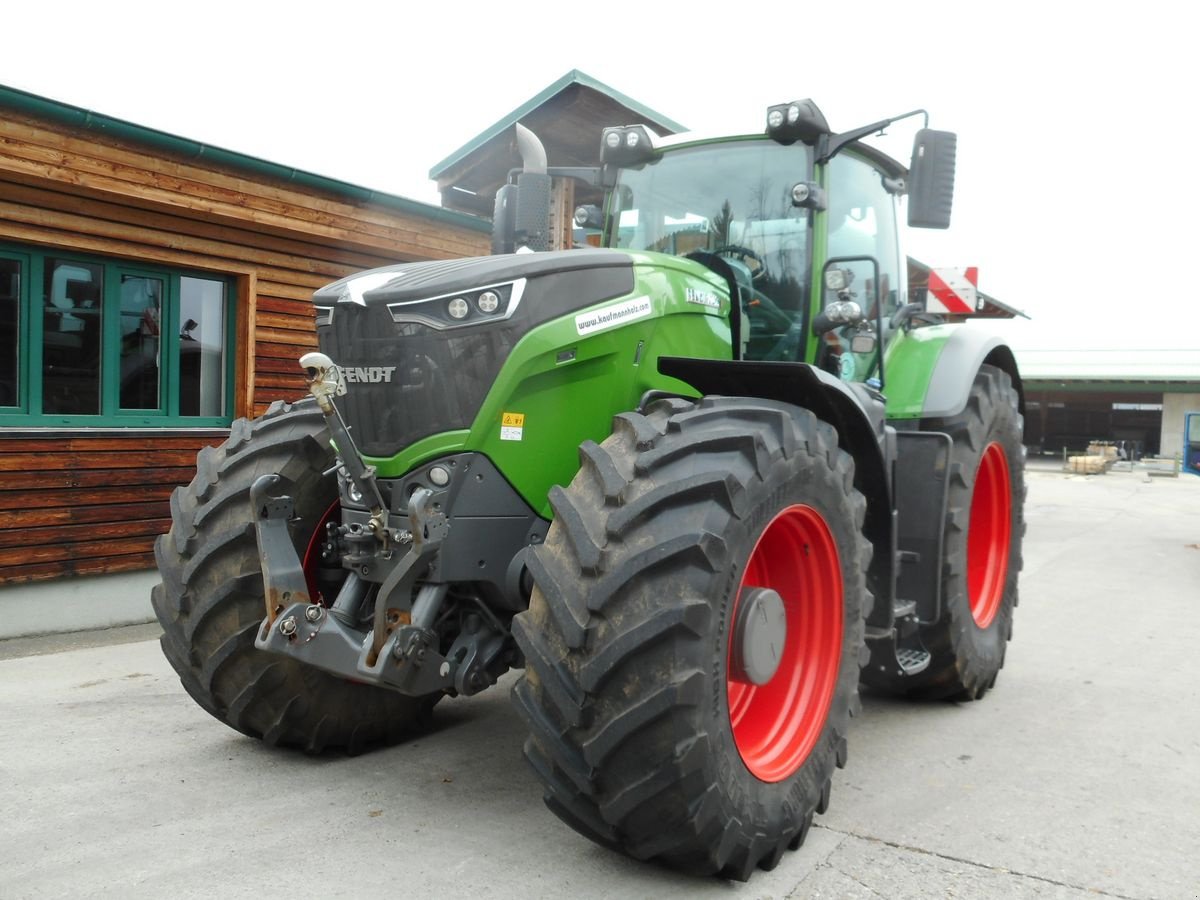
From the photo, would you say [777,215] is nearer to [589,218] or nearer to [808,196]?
[808,196]

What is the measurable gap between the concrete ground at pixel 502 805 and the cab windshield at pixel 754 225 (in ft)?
6.07

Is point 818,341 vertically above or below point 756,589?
above

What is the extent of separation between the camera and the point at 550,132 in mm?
10484

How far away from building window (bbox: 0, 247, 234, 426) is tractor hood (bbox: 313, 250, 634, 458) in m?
4.31

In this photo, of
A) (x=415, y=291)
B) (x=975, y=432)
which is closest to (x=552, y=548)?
(x=415, y=291)

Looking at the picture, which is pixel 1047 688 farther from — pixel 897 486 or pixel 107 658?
pixel 107 658

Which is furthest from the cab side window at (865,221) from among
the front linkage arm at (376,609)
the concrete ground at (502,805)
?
the front linkage arm at (376,609)

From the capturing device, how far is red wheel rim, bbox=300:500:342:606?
382 centimetres

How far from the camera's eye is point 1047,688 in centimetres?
545

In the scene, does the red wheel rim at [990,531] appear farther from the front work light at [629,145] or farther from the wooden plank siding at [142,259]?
the wooden plank siding at [142,259]

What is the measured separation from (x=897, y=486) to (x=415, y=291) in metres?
2.45

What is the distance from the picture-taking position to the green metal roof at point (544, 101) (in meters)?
9.48

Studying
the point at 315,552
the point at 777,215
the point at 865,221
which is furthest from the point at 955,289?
the point at 315,552

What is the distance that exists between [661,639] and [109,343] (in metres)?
5.71
